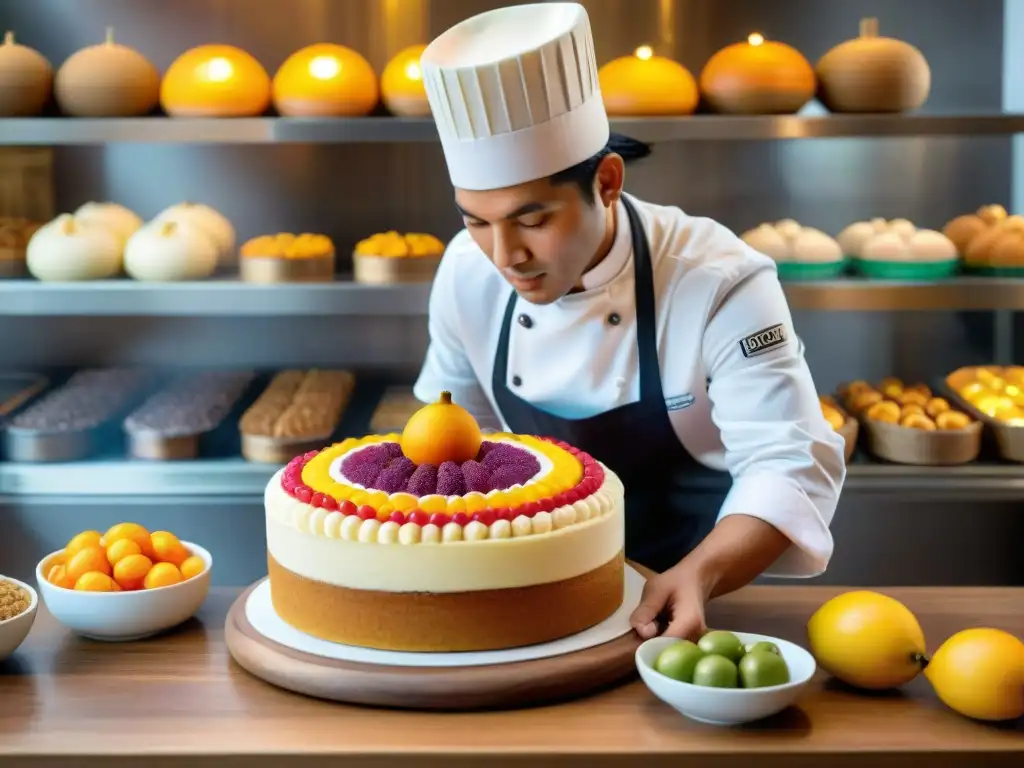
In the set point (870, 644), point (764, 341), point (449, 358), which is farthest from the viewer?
point (449, 358)

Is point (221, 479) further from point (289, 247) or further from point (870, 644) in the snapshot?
point (870, 644)

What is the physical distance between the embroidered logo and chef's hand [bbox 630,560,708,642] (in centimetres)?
46

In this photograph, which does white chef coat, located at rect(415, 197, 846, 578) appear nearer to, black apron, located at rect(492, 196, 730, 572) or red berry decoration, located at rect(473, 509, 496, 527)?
black apron, located at rect(492, 196, 730, 572)

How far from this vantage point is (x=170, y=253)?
10.4 feet

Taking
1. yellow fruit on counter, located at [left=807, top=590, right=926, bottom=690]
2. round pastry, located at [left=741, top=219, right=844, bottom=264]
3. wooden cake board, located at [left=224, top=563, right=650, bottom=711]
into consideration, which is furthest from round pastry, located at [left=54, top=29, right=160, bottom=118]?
yellow fruit on counter, located at [left=807, top=590, right=926, bottom=690]

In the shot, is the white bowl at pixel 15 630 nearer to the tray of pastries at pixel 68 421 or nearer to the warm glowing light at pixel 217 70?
the tray of pastries at pixel 68 421

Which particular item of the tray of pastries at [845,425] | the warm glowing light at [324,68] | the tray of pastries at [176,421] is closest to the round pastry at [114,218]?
the tray of pastries at [176,421]

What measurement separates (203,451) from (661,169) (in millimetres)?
1472

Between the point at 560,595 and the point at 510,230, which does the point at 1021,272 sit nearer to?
the point at 510,230

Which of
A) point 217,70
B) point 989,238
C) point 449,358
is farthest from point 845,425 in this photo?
point 217,70

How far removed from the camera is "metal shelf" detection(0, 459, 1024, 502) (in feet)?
10.4

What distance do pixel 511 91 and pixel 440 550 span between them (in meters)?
0.69

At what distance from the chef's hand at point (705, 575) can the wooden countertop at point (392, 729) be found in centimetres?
9

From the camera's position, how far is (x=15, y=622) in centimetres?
154
